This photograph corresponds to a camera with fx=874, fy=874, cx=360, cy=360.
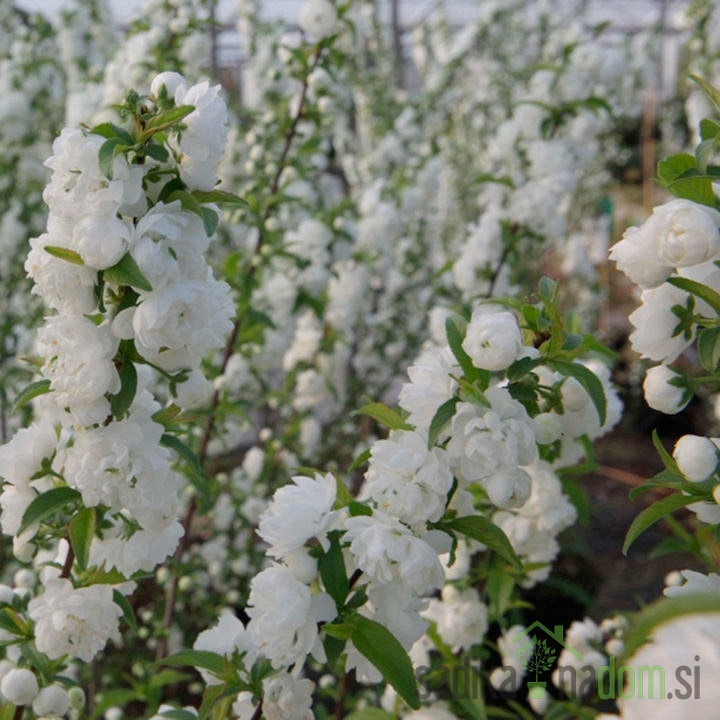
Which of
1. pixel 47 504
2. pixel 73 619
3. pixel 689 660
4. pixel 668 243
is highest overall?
pixel 668 243

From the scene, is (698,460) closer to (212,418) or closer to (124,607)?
(124,607)

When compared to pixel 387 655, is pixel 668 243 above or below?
above

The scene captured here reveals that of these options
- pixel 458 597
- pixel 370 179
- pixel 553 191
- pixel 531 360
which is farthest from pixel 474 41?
pixel 531 360

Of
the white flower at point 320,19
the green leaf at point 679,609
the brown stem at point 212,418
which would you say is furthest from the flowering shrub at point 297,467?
the white flower at point 320,19

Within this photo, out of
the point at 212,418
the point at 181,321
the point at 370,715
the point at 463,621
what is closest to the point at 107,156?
the point at 181,321

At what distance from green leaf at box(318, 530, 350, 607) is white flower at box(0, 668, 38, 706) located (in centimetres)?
43

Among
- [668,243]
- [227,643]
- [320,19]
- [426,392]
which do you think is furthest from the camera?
[320,19]

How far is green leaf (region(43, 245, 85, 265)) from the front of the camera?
0.87 meters

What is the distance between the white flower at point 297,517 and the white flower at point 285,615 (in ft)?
0.11

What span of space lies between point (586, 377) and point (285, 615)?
41 centimetres

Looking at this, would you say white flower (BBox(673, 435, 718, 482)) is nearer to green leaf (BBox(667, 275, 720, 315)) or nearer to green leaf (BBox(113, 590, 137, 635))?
green leaf (BBox(667, 275, 720, 315))

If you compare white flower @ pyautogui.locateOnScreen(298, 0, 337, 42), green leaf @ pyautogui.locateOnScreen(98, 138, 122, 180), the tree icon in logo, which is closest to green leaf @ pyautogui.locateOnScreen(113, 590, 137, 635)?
green leaf @ pyautogui.locateOnScreen(98, 138, 122, 180)

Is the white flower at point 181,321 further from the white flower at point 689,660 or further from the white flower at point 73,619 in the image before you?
the white flower at point 689,660

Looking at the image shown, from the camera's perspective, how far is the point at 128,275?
87cm
